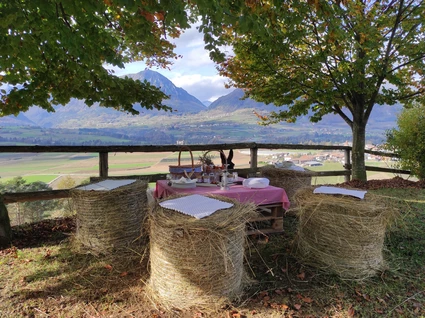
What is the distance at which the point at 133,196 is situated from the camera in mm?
3412

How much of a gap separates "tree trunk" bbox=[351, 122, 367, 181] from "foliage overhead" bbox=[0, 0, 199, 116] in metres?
5.59

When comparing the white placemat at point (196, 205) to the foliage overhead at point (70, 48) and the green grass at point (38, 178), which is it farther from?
the green grass at point (38, 178)

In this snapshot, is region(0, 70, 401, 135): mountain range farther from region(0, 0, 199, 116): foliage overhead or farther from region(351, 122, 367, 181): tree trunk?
region(0, 0, 199, 116): foliage overhead

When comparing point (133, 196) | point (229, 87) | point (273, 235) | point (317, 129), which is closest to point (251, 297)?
point (273, 235)

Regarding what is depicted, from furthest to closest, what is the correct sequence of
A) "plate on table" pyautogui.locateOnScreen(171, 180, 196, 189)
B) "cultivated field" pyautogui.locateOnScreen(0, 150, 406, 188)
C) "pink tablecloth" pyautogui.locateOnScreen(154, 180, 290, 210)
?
"cultivated field" pyautogui.locateOnScreen(0, 150, 406, 188), "plate on table" pyautogui.locateOnScreen(171, 180, 196, 189), "pink tablecloth" pyautogui.locateOnScreen(154, 180, 290, 210)

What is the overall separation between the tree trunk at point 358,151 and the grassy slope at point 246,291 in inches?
174

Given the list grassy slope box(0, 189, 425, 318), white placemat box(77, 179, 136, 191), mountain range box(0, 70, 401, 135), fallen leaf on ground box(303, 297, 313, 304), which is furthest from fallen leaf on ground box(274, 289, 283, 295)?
mountain range box(0, 70, 401, 135)

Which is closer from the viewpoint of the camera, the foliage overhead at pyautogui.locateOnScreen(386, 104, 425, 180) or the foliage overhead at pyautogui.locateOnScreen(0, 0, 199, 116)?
the foliage overhead at pyautogui.locateOnScreen(0, 0, 199, 116)

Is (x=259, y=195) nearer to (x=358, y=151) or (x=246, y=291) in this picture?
(x=246, y=291)

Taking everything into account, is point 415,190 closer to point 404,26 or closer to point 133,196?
point 404,26

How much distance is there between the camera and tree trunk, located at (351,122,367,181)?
24.3 ft

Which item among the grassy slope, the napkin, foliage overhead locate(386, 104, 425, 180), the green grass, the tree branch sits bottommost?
the grassy slope

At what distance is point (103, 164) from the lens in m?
4.84

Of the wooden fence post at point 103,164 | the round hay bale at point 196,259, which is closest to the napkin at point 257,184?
the round hay bale at point 196,259
